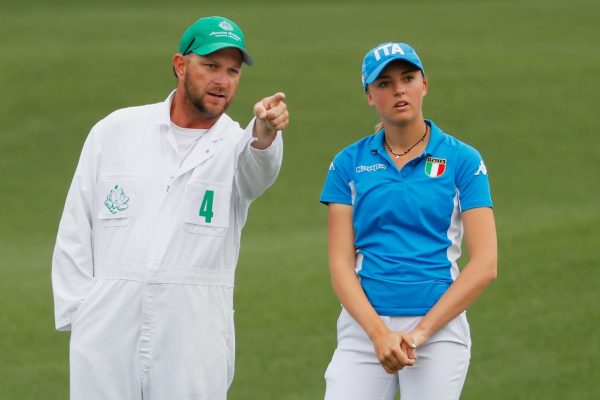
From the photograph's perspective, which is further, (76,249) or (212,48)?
(76,249)

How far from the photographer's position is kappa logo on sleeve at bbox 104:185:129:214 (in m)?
4.71

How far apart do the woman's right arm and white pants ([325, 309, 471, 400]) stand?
95mm

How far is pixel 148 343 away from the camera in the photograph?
4652mm

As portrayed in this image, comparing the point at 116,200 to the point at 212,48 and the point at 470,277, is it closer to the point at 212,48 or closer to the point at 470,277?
the point at 212,48

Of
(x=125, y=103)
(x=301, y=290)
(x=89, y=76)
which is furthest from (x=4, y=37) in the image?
(x=301, y=290)

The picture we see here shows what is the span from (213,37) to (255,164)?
0.52 m

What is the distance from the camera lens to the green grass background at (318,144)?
32.3ft

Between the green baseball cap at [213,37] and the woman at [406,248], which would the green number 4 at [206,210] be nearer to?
the woman at [406,248]

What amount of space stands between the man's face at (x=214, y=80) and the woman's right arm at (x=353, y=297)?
570mm

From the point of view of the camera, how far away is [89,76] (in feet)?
76.8

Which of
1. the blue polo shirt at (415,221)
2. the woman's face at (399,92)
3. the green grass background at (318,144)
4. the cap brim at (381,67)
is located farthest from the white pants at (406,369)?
the green grass background at (318,144)

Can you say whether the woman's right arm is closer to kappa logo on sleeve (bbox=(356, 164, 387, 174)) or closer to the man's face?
kappa logo on sleeve (bbox=(356, 164, 387, 174))

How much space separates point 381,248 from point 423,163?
348 mm

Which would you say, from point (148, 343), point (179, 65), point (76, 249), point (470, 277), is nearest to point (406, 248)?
point (470, 277)
